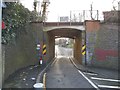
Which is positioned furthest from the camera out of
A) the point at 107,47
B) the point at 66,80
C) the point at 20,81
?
the point at 107,47

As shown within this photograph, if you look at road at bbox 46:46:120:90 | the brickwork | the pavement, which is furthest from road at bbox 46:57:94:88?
the brickwork

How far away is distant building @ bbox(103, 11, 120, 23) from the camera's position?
2234 cm

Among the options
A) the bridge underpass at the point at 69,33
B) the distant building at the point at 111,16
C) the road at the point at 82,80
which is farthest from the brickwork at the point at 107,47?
the road at the point at 82,80

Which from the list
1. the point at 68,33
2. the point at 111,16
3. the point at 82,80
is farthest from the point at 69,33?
the point at 82,80

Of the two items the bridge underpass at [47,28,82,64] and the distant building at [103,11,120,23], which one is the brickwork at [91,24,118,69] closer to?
the distant building at [103,11,120,23]

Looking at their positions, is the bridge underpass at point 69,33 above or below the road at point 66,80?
above

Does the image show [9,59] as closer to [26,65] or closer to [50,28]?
[26,65]

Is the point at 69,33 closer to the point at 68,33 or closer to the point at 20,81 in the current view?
the point at 68,33

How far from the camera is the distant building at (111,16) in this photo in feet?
73.3

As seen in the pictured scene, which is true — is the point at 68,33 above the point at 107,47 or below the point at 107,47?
above

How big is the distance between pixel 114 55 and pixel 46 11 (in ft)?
58.1

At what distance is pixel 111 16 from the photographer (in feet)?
75.5

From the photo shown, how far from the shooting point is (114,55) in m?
21.0

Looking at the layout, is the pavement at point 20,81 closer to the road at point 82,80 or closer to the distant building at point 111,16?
the road at point 82,80
